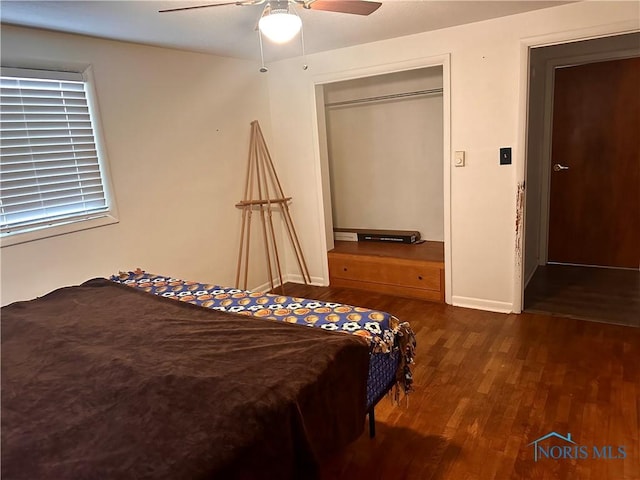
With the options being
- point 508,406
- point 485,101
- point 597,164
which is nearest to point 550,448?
point 508,406

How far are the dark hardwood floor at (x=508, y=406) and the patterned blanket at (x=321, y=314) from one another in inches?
12.0

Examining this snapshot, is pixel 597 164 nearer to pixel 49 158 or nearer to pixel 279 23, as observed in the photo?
pixel 279 23

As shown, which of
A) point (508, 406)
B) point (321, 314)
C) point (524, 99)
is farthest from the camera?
point (524, 99)

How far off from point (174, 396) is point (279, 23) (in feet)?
5.10

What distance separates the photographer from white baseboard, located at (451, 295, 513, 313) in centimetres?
350

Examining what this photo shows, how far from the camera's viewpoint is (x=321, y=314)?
2074mm

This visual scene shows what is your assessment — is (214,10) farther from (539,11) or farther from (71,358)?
(539,11)

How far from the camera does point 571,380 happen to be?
8.21 ft

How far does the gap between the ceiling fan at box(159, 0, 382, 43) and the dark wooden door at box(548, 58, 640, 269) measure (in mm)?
2932

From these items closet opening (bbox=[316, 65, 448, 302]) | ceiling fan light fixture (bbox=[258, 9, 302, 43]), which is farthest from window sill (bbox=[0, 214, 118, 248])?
closet opening (bbox=[316, 65, 448, 302])

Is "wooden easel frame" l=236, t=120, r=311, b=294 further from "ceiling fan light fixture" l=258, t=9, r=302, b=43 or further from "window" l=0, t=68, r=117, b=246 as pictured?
"ceiling fan light fixture" l=258, t=9, r=302, b=43

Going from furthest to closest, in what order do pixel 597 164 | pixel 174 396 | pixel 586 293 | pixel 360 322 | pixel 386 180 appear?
1. pixel 386 180
2. pixel 597 164
3. pixel 586 293
4. pixel 360 322
5. pixel 174 396

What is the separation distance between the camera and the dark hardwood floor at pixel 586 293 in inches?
131

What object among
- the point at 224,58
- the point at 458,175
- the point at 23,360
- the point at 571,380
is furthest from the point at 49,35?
the point at 571,380
